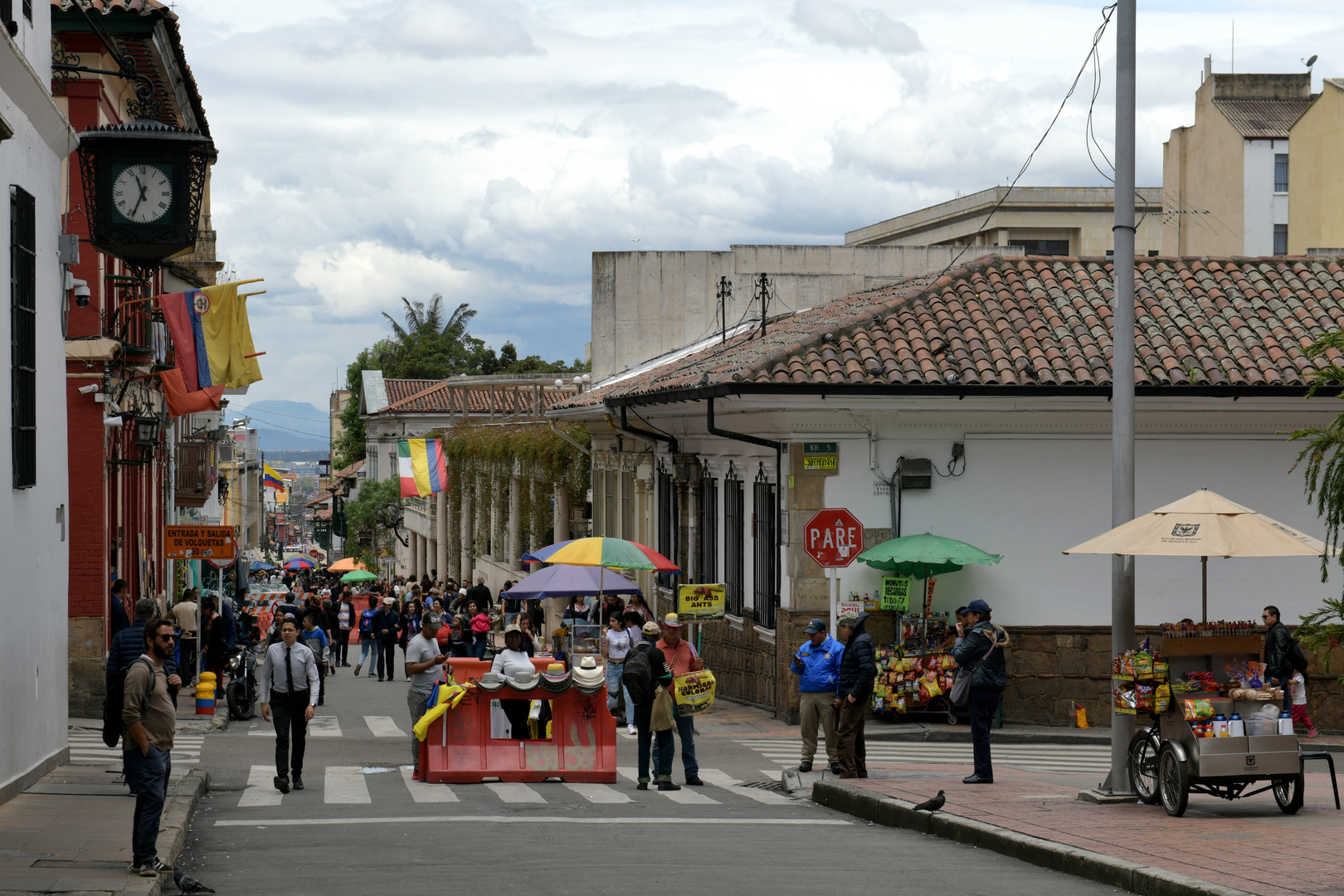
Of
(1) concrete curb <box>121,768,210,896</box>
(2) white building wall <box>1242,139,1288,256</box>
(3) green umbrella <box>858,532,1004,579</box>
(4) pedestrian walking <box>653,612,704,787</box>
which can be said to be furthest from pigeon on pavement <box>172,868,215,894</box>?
(2) white building wall <box>1242,139,1288,256</box>

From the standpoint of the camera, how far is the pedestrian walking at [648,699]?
556 inches

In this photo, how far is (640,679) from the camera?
1410 centimetres

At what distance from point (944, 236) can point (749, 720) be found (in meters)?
46.5

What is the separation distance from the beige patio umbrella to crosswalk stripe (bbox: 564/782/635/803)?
4657 mm

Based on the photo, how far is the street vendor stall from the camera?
35.9 feet

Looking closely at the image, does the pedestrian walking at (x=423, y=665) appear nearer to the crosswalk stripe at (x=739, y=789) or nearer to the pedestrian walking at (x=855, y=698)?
the crosswalk stripe at (x=739, y=789)

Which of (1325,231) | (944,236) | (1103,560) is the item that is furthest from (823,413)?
(944,236)

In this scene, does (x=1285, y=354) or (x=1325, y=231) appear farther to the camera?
(x=1325, y=231)

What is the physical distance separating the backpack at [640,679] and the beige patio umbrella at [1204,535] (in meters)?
4.32

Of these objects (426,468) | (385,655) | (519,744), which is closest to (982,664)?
(519,744)

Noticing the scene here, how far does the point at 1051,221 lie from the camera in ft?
204

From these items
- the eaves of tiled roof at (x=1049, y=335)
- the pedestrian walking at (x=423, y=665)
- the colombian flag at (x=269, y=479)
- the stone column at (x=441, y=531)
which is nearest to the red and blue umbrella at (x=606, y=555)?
the eaves of tiled roof at (x=1049, y=335)

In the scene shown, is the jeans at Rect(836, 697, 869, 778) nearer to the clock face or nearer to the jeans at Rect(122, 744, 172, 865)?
the jeans at Rect(122, 744, 172, 865)

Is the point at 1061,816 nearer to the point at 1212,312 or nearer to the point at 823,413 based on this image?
the point at 823,413
